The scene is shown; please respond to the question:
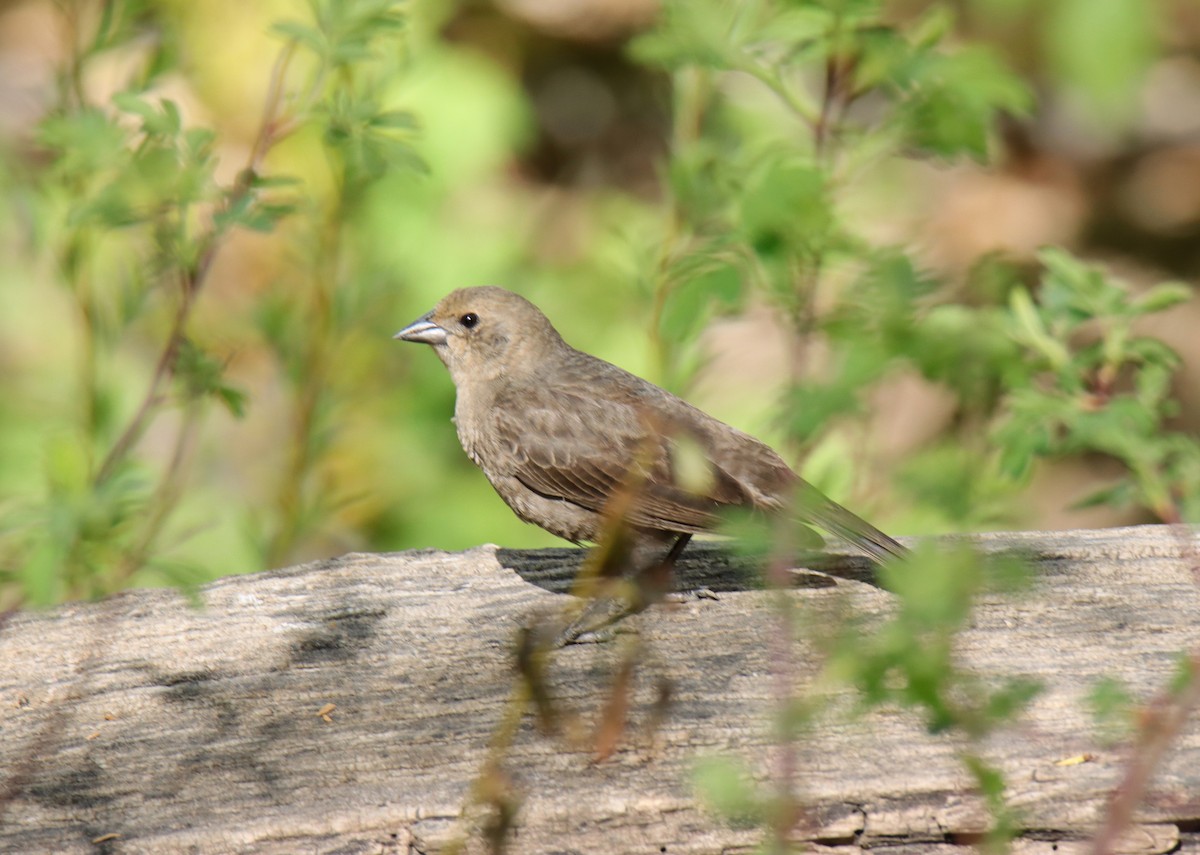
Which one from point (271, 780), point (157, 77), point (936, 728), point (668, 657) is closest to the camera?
point (936, 728)

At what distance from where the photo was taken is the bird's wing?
12.5ft

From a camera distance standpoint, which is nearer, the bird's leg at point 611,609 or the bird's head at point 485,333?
the bird's leg at point 611,609

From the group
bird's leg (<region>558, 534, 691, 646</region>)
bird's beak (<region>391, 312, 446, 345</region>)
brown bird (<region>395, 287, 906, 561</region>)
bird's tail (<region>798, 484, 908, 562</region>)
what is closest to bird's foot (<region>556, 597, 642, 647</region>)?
bird's leg (<region>558, 534, 691, 646</region>)

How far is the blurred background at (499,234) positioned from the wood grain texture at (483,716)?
0.31 metres

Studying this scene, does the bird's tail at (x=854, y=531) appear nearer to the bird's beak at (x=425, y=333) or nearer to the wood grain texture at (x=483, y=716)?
the wood grain texture at (x=483, y=716)

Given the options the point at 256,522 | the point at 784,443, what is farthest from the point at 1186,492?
the point at 256,522

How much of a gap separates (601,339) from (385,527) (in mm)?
1201

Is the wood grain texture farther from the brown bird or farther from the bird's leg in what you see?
the brown bird

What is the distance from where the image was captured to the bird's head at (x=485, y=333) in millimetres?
4656

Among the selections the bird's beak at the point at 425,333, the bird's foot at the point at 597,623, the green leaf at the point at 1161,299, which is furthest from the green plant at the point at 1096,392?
the bird's beak at the point at 425,333

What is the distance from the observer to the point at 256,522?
15.0ft

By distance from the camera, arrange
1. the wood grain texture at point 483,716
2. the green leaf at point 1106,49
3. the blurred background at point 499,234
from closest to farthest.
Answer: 1. the green leaf at point 1106,49
2. the wood grain texture at point 483,716
3. the blurred background at point 499,234

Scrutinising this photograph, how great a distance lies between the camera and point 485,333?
4688 mm

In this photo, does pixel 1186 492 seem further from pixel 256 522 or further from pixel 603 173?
pixel 603 173
